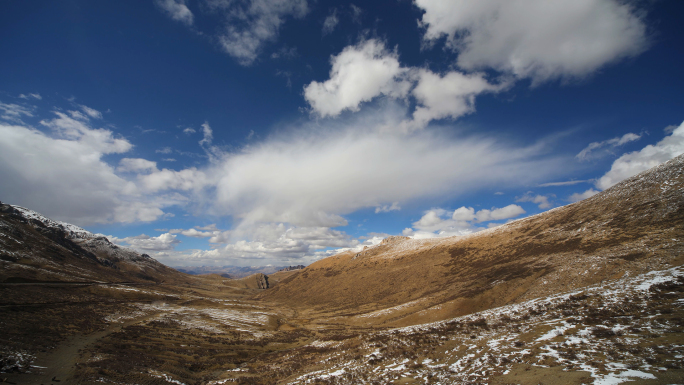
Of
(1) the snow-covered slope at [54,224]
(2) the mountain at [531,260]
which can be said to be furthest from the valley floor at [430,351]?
(1) the snow-covered slope at [54,224]

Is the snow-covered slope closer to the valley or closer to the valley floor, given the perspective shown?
the valley

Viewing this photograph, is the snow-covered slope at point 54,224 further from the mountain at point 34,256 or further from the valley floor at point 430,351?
the valley floor at point 430,351

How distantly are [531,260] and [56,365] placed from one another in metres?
71.4

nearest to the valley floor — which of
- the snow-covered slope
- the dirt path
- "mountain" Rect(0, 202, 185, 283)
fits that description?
the dirt path

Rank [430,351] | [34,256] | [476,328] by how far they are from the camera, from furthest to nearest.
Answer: [34,256]
[476,328]
[430,351]

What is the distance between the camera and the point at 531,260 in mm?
51062

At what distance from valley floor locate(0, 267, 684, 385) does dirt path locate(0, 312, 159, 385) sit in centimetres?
6

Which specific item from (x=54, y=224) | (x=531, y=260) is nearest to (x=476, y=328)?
(x=531, y=260)

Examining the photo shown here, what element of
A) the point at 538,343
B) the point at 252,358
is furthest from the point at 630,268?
the point at 252,358

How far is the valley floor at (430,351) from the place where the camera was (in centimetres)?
1212

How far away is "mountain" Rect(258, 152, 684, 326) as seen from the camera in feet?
111

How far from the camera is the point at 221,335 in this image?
38.7 meters

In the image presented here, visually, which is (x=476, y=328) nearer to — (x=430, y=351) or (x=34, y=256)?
(x=430, y=351)

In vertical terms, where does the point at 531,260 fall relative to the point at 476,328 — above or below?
above
